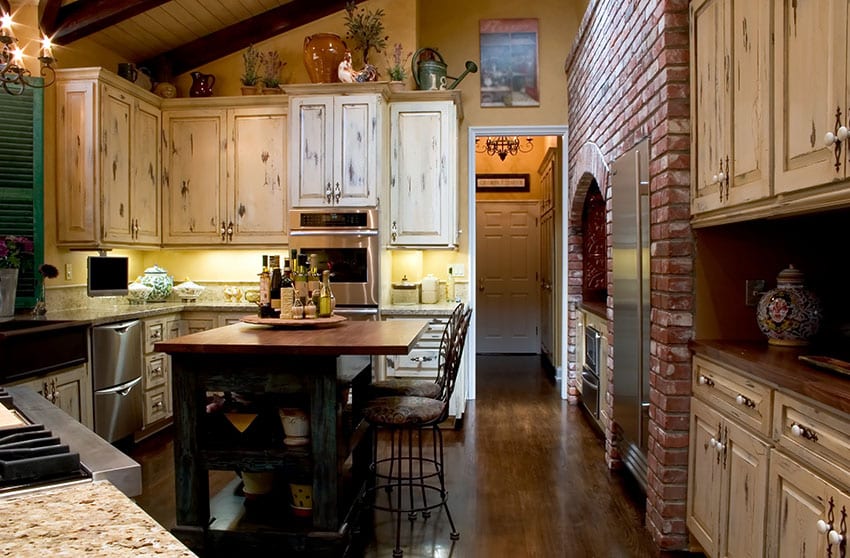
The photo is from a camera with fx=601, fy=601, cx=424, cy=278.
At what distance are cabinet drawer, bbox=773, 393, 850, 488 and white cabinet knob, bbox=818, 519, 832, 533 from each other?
Result: 0.13 metres

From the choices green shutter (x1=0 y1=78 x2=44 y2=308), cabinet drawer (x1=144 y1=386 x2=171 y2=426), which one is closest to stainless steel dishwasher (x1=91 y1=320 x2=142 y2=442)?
cabinet drawer (x1=144 y1=386 x2=171 y2=426)

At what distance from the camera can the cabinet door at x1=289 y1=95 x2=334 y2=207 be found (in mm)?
4684

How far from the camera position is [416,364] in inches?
183

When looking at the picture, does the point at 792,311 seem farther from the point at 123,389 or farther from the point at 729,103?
the point at 123,389

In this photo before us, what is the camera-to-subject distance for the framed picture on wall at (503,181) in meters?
8.58

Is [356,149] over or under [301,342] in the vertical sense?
over

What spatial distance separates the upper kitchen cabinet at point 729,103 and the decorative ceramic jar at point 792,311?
378mm

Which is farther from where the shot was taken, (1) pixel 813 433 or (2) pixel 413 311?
(2) pixel 413 311

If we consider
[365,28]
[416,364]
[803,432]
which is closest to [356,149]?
[365,28]

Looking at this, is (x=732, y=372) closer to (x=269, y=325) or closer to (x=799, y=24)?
(x=799, y=24)

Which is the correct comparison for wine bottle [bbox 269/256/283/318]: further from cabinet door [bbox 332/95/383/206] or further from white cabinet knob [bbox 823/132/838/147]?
white cabinet knob [bbox 823/132/838/147]

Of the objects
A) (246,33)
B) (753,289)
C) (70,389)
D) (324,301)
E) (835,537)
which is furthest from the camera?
(246,33)

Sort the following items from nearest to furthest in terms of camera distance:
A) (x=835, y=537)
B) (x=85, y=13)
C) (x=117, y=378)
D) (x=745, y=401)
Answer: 1. (x=835, y=537)
2. (x=745, y=401)
3. (x=117, y=378)
4. (x=85, y=13)

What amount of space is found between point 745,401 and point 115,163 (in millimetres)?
4362
